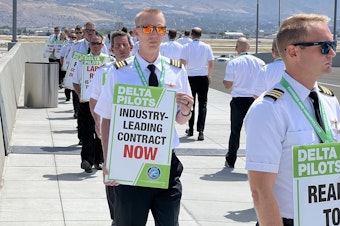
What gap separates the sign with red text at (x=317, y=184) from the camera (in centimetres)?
403

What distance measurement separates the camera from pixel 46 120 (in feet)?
62.0

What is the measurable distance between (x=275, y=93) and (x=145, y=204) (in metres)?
1.88

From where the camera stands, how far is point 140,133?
5969 mm

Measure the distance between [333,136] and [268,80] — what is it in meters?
6.12

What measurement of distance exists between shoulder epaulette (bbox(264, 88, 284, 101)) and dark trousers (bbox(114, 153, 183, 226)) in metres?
1.85

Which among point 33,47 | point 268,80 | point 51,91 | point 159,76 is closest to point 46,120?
point 51,91

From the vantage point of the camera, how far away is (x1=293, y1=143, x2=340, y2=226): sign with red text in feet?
13.2

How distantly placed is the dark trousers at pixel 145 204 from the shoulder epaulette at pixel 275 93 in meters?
1.85

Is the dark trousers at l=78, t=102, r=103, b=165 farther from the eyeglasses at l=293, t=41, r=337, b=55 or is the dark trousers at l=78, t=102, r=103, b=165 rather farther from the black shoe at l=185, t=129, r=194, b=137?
the eyeglasses at l=293, t=41, r=337, b=55

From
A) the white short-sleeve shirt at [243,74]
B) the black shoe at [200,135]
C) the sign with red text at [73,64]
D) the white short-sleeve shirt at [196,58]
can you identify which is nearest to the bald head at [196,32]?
the white short-sleeve shirt at [196,58]

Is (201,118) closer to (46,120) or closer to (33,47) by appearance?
(46,120)

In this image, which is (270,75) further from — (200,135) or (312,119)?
(312,119)

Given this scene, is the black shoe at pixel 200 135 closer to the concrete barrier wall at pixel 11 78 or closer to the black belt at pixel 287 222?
the concrete barrier wall at pixel 11 78

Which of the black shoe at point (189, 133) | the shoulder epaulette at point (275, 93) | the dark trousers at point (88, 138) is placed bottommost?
the black shoe at point (189, 133)
